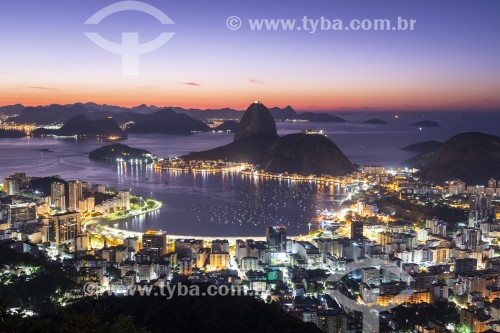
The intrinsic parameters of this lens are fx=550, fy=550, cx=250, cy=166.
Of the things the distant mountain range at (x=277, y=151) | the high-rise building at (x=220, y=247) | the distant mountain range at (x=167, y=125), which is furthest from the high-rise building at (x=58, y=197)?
the distant mountain range at (x=167, y=125)

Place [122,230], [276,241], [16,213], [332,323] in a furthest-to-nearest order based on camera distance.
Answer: [16,213]
[122,230]
[276,241]
[332,323]

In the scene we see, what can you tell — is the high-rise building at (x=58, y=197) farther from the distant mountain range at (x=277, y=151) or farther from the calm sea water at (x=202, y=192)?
the distant mountain range at (x=277, y=151)

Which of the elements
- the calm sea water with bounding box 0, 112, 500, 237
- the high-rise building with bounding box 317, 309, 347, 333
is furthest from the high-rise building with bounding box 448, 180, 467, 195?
the high-rise building with bounding box 317, 309, 347, 333

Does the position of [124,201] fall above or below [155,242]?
above

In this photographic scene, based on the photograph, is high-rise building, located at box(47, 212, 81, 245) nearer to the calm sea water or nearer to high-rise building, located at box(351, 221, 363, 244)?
the calm sea water

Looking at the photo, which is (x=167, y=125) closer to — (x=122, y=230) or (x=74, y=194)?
(x=74, y=194)

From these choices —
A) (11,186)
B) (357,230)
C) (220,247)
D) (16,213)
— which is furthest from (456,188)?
(11,186)
